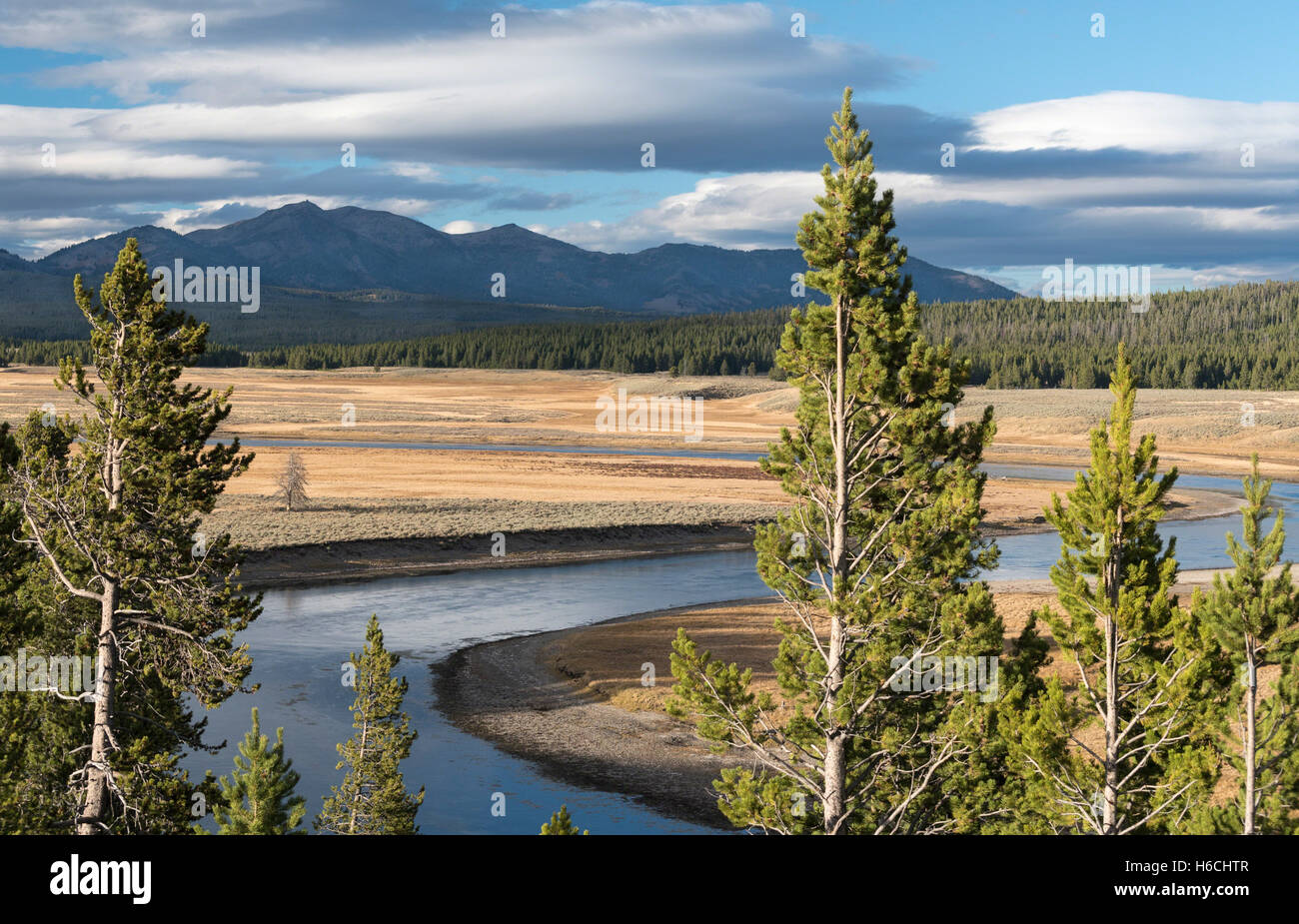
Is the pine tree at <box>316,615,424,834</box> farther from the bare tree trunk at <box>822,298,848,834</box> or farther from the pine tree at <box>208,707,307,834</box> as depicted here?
the bare tree trunk at <box>822,298,848,834</box>

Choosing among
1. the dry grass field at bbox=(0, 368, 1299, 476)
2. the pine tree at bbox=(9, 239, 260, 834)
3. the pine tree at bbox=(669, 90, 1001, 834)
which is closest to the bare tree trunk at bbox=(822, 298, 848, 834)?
the pine tree at bbox=(669, 90, 1001, 834)

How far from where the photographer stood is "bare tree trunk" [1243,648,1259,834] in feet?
52.2

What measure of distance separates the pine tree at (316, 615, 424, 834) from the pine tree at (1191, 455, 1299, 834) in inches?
561

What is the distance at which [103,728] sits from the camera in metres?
17.5

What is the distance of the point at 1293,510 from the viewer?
267 feet

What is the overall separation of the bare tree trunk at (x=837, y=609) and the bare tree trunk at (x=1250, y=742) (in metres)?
5.37

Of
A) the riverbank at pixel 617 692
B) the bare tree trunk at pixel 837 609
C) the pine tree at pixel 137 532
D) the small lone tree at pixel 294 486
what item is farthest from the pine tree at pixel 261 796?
the small lone tree at pixel 294 486

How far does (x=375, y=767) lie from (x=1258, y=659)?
15.8 metres

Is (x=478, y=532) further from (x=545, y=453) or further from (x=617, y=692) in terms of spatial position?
(x=545, y=453)

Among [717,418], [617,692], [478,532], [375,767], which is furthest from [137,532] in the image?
[717,418]

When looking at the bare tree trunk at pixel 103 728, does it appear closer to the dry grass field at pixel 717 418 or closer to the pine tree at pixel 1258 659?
the pine tree at pixel 1258 659

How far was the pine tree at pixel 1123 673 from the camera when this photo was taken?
52.7ft
